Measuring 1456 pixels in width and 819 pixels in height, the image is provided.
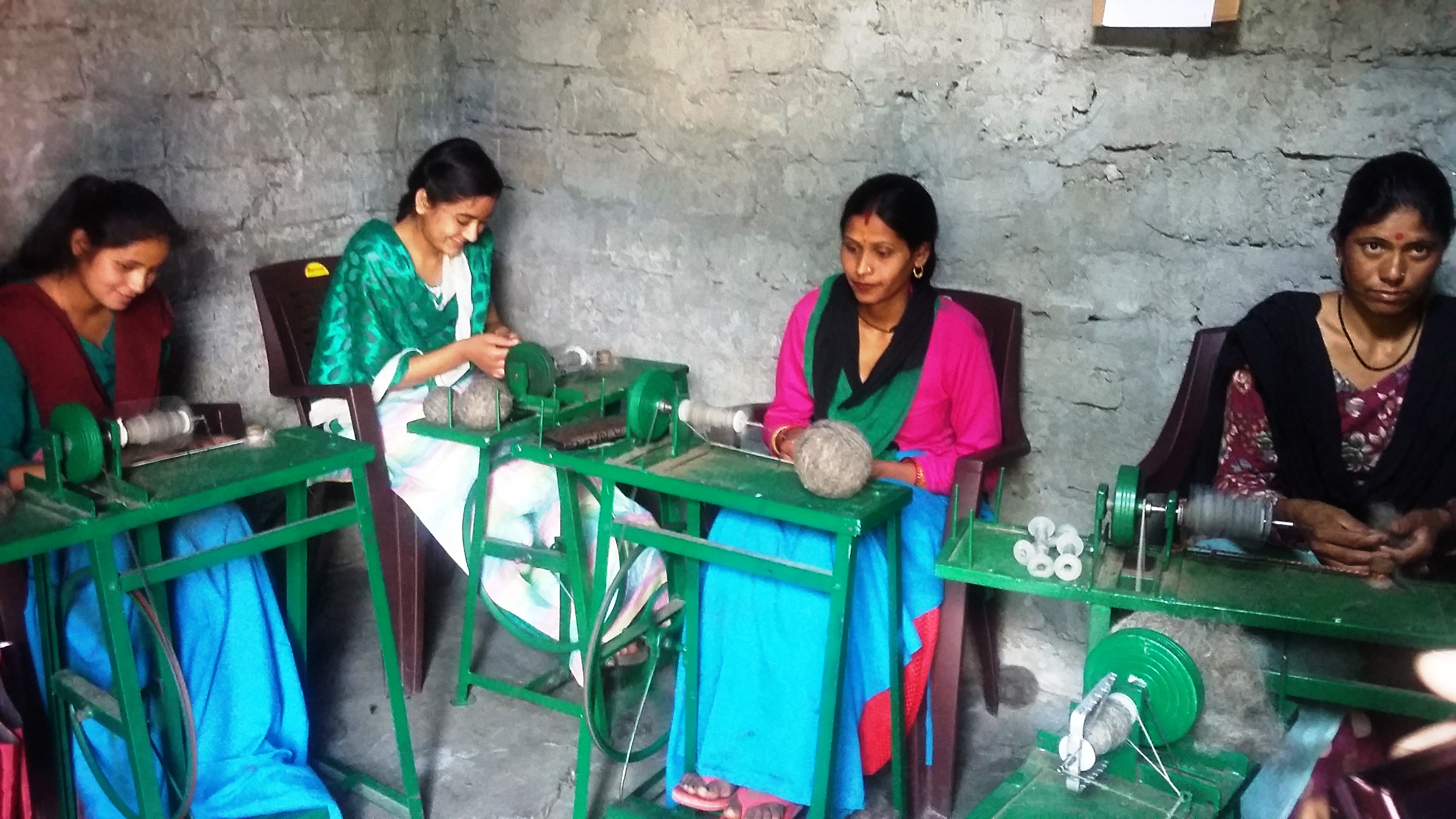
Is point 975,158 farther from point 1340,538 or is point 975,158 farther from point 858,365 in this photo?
point 1340,538

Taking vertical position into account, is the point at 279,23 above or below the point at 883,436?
above

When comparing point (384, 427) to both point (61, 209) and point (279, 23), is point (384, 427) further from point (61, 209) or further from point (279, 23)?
point (279, 23)

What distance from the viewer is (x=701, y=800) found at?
2.58 m

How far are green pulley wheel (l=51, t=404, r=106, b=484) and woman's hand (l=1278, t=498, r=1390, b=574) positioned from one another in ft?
7.12

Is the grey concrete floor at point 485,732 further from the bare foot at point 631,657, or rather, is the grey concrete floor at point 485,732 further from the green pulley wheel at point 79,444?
the green pulley wheel at point 79,444

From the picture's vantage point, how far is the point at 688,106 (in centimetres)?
345

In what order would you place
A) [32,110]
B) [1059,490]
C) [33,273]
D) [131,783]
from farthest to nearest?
[1059,490] → [32,110] → [33,273] → [131,783]

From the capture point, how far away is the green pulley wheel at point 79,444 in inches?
85.7

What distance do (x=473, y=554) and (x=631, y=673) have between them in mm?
606

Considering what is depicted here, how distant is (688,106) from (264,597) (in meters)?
1.77

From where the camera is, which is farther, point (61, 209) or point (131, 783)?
point (61, 209)

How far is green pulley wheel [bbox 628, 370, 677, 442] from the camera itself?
8.28ft

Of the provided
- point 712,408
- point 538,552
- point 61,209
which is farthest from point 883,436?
point 61,209

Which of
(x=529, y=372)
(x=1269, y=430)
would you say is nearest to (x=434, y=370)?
(x=529, y=372)
